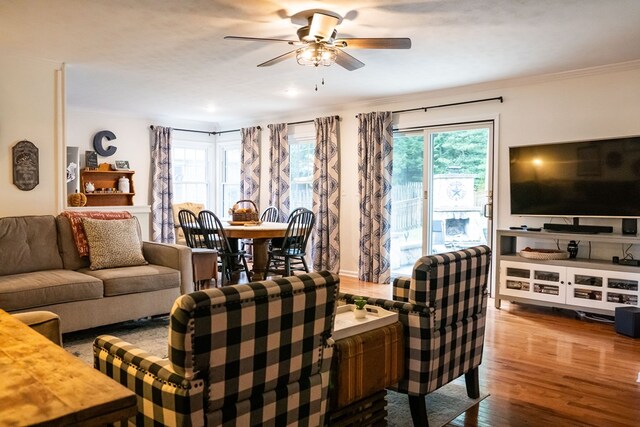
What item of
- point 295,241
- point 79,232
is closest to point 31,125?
point 79,232

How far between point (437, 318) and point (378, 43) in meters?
1.92

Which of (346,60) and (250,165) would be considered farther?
(250,165)

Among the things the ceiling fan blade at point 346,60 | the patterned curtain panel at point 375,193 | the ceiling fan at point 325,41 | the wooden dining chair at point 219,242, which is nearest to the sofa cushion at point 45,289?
the wooden dining chair at point 219,242

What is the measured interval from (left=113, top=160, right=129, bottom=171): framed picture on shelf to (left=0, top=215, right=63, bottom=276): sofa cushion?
354 cm

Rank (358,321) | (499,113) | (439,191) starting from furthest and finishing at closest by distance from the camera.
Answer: (439,191) < (499,113) < (358,321)

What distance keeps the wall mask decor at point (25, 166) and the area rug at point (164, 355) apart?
1572 mm

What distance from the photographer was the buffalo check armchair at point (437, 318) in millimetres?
2271

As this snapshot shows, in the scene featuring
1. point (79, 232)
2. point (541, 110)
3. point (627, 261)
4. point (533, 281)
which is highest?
point (541, 110)


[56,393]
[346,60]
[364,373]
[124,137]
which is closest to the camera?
[56,393]

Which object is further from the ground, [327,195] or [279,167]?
[279,167]

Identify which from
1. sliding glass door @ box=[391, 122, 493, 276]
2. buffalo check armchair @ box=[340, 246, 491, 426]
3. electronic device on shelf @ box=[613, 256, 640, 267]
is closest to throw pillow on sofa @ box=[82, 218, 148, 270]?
buffalo check armchair @ box=[340, 246, 491, 426]

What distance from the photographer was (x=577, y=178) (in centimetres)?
466

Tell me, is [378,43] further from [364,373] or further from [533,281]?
[533,281]

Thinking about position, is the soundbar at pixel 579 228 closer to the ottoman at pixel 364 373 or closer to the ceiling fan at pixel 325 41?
the ceiling fan at pixel 325 41
